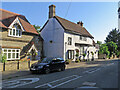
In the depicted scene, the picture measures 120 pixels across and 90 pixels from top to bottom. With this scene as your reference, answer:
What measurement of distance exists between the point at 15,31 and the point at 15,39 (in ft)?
3.97

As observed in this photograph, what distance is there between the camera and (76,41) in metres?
27.3

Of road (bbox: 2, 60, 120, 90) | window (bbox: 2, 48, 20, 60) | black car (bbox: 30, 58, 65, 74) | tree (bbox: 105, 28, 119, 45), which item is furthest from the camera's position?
tree (bbox: 105, 28, 119, 45)

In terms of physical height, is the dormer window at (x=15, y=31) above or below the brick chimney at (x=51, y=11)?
below

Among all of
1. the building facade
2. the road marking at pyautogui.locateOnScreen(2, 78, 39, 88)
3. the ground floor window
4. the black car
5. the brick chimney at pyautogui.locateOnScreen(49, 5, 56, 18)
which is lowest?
the road marking at pyautogui.locateOnScreen(2, 78, 39, 88)

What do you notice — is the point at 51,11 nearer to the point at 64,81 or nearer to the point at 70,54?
the point at 70,54

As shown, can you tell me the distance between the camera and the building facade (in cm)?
1647

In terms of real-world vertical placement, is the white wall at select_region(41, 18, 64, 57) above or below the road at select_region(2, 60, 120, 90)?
above

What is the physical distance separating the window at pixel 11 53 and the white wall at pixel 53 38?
8081mm

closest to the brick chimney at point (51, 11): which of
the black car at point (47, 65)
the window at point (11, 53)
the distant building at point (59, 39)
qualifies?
Answer: the distant building at point (59, 39)

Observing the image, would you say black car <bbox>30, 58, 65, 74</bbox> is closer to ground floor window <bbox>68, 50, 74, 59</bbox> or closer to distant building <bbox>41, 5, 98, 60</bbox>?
distant building <bbox>41, 5, 98, 60</bbox>

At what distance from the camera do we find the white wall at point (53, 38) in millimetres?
23888

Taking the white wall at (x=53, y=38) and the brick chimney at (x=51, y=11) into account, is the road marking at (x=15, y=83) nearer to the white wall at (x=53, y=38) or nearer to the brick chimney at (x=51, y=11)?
the white wall at (x=53, y=38)

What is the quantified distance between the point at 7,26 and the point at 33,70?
8651mm

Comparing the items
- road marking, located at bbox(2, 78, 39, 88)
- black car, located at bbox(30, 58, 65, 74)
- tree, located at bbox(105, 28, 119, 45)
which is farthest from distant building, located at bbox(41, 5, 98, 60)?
tree, located at bbox(105, 28, 119, 45)
